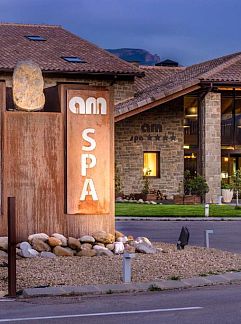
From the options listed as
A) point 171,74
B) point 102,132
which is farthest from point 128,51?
→ point 102,132

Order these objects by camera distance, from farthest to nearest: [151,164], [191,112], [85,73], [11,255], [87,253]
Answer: [191,112]
[151,164]
[85,73]
[87,253]
[11,255]

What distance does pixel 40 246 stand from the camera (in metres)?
16.1

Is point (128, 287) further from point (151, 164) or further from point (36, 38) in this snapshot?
point (36, 38)

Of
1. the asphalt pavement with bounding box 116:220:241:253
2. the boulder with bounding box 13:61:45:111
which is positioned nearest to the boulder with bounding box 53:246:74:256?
the boulder with bounding box 13:61:45:111

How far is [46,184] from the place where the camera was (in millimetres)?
16938

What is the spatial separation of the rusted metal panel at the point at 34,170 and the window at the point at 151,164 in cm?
2497

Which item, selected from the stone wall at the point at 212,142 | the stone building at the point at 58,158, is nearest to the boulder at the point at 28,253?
the stone building at the point at 58,158

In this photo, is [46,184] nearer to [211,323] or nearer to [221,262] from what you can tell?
[221,262]

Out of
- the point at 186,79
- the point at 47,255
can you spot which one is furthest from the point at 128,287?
the point at 186,79

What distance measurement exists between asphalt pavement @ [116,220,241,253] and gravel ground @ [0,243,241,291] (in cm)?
301

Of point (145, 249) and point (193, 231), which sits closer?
point (145, 249)

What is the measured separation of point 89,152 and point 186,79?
24113mm

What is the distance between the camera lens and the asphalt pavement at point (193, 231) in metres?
20.8

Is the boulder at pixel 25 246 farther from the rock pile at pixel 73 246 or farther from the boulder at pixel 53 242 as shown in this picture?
the boulder at pixel 53 242
